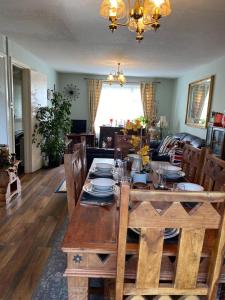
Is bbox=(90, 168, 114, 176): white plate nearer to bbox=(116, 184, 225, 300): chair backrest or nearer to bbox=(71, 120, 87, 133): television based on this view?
bbox=(116, 184, 225, 300): chair backrest

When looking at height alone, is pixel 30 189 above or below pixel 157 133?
below

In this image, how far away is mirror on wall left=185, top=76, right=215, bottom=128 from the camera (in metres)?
4.65

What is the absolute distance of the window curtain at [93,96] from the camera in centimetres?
696

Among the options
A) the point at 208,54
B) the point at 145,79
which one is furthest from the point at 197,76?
the point at 145,79

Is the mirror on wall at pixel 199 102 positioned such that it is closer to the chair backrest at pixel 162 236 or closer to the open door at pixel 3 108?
the open door at pixel 3 108

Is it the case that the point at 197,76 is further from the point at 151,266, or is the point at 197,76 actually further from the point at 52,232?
the point at 151,266

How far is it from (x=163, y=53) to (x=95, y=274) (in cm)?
389

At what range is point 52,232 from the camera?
2.47 meters

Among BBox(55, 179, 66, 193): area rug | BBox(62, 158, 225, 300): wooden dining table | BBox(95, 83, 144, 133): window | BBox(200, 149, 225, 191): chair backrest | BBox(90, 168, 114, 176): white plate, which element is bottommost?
BBox(55, 179, 66, 193): area rug

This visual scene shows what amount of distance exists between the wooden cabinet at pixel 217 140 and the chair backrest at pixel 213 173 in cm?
162

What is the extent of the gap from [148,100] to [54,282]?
613 cm

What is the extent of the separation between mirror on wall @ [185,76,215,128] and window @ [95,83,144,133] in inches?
72.1

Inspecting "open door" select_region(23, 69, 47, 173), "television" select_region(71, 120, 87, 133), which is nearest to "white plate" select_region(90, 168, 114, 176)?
"open door" select_region(23, 69, 47, 173)

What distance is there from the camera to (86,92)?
23.2 feet
